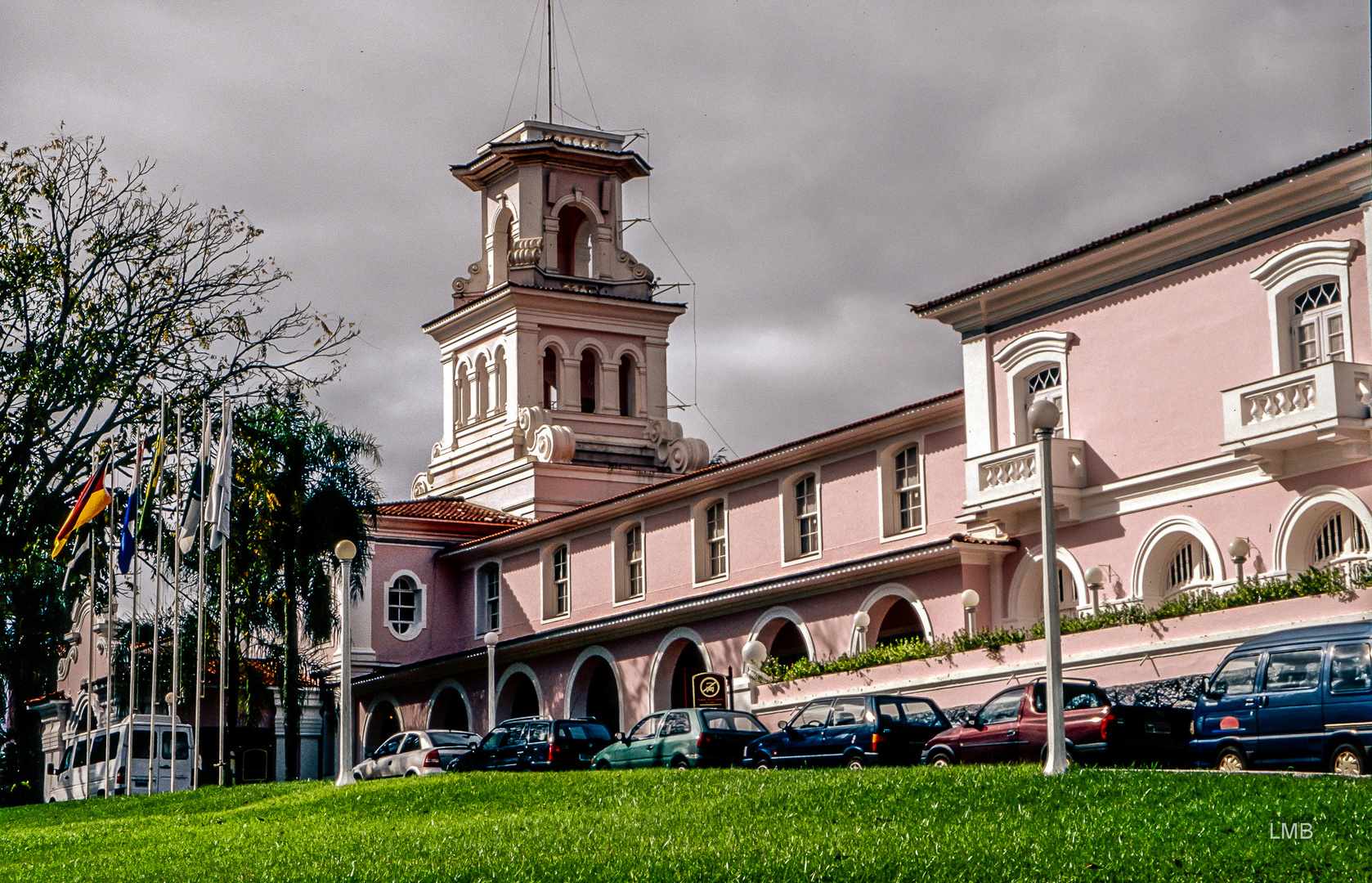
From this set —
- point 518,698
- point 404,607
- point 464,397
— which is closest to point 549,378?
point 464,397

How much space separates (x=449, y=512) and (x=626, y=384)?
8.98 metres

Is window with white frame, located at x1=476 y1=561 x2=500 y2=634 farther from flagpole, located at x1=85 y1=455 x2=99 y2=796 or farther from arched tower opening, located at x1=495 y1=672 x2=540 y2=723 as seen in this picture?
flagpole, located at x1=85 y1=455 x2=99 y2=796

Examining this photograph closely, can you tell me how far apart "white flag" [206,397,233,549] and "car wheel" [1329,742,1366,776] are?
2064 centimetres

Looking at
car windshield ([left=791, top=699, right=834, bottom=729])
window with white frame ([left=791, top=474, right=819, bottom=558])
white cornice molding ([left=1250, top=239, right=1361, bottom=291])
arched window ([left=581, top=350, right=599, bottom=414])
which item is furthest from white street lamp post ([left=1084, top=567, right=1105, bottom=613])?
arched window ([left=581, top=350, right=599, bottom=414])

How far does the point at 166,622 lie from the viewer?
4759 cm

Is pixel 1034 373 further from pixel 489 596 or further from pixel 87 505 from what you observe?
pixel 489 596

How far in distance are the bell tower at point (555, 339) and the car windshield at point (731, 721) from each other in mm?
29511

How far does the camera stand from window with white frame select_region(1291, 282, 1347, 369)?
1144 inches

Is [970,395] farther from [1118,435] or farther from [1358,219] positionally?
[1358,219]

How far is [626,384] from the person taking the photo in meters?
62.9

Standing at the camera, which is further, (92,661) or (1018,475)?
(92,661)

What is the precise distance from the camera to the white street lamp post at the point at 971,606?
3384cm

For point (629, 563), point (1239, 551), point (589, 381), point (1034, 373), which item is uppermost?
point (589, 381)

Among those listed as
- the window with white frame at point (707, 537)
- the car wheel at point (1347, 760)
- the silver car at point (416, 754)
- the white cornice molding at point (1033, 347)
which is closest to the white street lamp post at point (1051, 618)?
the car wheel at point (1347, 760)
